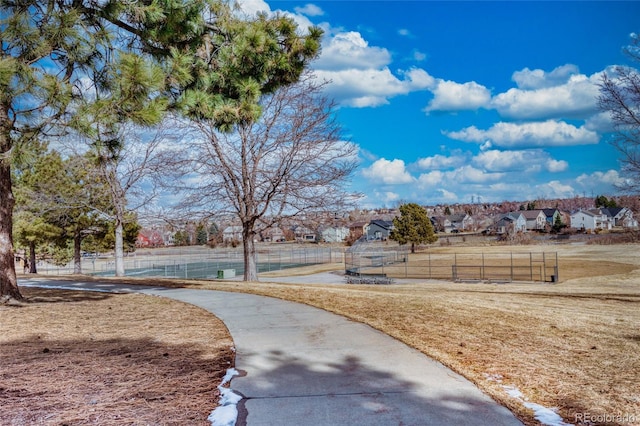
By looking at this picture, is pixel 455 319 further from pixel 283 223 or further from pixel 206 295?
pixel 283 223

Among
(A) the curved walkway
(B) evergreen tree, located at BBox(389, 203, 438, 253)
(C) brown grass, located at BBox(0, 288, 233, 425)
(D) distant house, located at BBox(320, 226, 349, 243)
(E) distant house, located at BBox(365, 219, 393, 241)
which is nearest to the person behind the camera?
(A) the curved walkway

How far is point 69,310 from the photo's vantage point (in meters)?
8.45

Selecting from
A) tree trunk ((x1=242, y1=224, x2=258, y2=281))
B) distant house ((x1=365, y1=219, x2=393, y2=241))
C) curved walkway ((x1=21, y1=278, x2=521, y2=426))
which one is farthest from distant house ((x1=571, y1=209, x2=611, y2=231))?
curved walkway ((x1=21, y1=278, x2=521, y2=426))

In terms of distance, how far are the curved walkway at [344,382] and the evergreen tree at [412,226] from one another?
57.1m

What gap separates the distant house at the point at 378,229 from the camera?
87.6m

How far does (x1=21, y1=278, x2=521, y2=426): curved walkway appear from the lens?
11.0 feet

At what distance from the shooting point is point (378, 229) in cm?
8969

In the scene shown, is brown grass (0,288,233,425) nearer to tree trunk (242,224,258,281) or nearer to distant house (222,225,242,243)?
tree trunk (242,224,258,281)

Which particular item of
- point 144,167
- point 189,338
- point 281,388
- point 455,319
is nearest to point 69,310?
point 189,338

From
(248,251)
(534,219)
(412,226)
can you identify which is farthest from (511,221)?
(248,251)

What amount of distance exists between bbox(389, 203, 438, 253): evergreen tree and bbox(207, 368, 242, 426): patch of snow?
59.5 metres

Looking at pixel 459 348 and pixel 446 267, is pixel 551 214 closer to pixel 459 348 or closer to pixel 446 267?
pixel 446 267

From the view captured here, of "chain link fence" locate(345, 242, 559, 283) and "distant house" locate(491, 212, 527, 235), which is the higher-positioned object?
"distant house" locate(491, 212, 527, 235)

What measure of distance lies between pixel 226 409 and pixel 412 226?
198 feet
